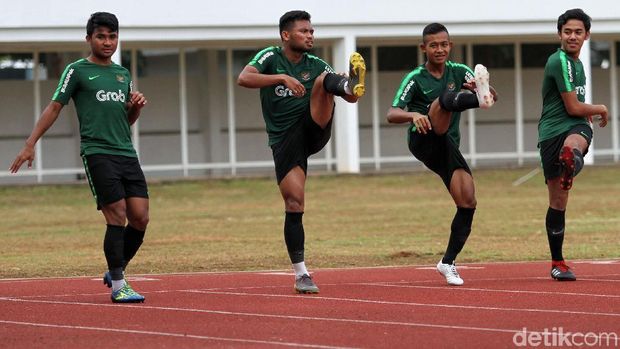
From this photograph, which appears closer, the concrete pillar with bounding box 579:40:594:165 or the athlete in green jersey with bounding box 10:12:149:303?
the athlete in green jersey with bounding box 10:12:149:303

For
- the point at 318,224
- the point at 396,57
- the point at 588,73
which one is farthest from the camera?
→ the point at 396,57

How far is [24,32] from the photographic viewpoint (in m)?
29.6

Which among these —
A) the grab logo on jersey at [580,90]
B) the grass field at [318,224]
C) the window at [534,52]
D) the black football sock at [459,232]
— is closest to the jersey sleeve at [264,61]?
the black football sock at [459,232]

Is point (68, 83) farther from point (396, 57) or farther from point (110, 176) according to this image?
point (396, 57)

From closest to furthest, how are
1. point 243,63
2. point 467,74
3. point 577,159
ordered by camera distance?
point 577,159
point 467,74
point 243,63

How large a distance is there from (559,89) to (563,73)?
0.49ft

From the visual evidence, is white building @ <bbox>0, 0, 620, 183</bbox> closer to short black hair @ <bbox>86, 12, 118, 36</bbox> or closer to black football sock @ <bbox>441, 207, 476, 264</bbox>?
black football sock @ <bbox>441, 207, 476, 264</bbox>

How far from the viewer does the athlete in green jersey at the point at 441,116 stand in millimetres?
11625

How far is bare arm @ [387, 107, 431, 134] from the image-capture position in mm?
11281

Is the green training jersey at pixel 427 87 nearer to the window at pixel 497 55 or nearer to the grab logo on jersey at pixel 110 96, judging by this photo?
the grab logo on jersey at pixel 110 96

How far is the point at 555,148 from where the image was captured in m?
12.0

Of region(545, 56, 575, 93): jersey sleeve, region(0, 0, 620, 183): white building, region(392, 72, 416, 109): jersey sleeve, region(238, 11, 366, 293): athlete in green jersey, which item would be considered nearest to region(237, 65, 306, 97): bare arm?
region(238, 11, 366, 293): athlete in green jersey

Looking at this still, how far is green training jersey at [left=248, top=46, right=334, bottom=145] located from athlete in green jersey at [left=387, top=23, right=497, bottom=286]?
2.33ft

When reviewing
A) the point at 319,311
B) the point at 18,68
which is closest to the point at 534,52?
the point at 18,68
